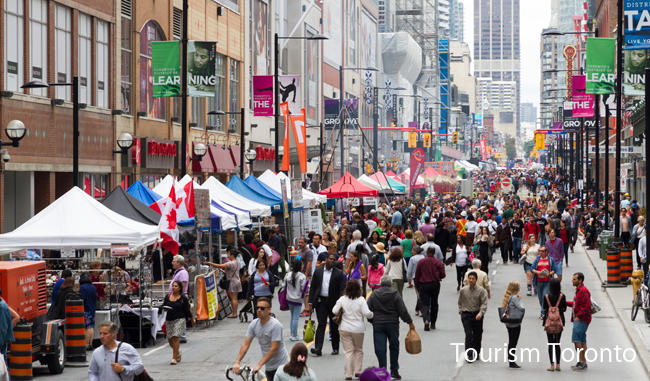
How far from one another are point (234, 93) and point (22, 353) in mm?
40628

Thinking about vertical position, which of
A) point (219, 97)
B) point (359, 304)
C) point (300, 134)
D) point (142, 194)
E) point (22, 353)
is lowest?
point (22, 353)

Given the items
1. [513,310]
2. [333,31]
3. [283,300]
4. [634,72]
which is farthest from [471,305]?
[333,31]

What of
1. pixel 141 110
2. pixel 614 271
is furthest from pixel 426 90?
pixel 614 271

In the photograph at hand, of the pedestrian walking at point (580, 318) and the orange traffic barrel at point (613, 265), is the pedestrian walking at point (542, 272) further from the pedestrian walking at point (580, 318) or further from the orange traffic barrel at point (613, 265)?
the orange traffic barrel at point (613, 265)

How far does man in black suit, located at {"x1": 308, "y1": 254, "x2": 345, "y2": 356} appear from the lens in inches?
680

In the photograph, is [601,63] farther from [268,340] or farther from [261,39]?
[261,39]

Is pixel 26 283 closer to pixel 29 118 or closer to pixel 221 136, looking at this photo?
pixel 29 118

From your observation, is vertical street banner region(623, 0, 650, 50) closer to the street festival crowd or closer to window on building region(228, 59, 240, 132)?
the street festival crowd

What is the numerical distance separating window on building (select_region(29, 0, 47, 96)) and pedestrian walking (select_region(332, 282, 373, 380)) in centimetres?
1872

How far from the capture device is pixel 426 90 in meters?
182

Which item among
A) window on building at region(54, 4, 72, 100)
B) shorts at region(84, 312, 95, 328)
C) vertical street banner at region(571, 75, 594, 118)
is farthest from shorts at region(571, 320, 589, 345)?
vertical street banner at region(571, 75, 594, 118)

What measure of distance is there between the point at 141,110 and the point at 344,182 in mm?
8779

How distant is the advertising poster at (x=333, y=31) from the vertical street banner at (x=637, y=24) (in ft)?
207

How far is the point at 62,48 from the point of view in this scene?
33281mm
